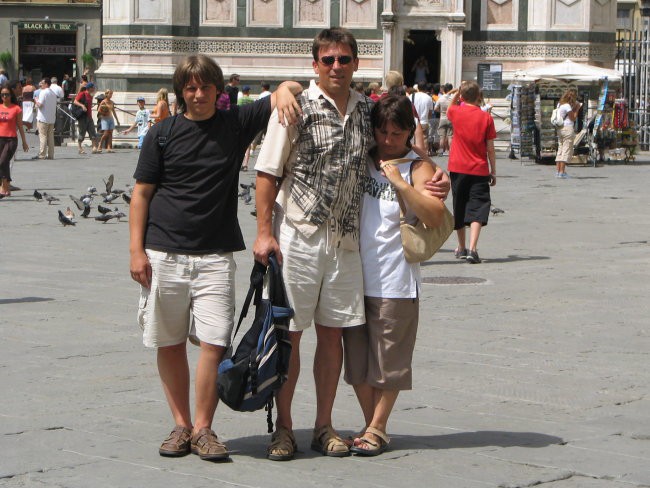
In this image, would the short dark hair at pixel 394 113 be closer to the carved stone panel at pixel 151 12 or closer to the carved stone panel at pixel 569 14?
the carved stone panel at pixel 569 14

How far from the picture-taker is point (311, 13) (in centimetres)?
3544

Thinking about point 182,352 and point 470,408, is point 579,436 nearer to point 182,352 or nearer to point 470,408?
point 470,408

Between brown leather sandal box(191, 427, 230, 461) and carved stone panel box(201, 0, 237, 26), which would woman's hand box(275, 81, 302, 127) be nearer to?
brown leather sandal box(191, 427, 230, 461)

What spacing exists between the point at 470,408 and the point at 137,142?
27.8m

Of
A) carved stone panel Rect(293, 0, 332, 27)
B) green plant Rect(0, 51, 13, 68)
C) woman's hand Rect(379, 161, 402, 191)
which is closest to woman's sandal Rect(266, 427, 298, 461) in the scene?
woman's hand Rect(379, 161, 402, 191)

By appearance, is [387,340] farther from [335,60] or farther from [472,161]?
[472,161]

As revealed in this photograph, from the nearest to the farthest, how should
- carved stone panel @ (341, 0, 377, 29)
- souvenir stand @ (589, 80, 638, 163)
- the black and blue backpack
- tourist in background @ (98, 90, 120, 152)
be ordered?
the black and blue backpack
souvenir stand @ (589, 80, 638, 163)
tourist in background @ (98, 90, 120, 152)
carved stone panel @ (341, 0, 377, 29)

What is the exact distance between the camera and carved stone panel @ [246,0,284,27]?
3534 cm

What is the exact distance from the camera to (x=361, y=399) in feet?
20.5

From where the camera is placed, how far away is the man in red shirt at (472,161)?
42.3ft

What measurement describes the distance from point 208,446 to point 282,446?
1.02 feet

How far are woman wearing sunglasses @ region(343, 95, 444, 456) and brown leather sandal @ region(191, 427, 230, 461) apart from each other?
58 cm

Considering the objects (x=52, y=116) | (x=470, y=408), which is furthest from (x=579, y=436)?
(x=52, y=116)

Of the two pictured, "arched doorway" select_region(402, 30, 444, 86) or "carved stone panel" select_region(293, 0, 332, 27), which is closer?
"carved stone panel" select_region(293, 0, 332, 27)
